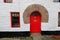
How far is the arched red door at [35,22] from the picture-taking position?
1828cm

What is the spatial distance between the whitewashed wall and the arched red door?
1.59 feet

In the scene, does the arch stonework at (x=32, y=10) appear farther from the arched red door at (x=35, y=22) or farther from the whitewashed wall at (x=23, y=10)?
the arched red door at (x=35, y=22)

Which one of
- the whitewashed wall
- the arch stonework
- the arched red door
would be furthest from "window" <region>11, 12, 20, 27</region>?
the arched red door

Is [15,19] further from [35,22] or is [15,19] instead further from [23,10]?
[35,22]

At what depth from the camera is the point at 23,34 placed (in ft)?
59.9

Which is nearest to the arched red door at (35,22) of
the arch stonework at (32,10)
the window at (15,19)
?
the arch stonework at (32,10)

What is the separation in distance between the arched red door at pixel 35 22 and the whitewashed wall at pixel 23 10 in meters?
0.49

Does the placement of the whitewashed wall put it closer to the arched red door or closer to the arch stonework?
the arch stonework

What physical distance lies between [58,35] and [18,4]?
5.78 meters

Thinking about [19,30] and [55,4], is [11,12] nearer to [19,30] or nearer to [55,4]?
[19,30]

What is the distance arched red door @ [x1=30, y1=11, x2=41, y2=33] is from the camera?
1828cm

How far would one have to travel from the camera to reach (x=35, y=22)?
18.4 m

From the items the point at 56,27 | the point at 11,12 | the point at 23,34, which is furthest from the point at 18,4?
the point at 56,27

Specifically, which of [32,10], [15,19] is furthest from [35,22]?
[15,19]
